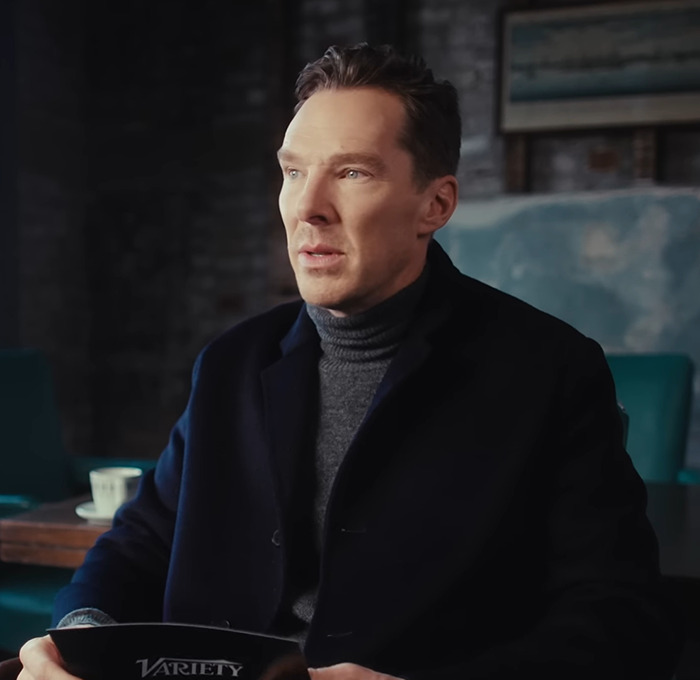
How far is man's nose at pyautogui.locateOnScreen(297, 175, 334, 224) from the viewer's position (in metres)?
1.09

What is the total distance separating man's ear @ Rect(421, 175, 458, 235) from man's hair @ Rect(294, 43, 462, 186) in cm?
1

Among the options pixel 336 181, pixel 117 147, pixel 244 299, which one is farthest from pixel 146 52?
pixel 336 181

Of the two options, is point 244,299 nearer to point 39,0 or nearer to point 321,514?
point 39,0

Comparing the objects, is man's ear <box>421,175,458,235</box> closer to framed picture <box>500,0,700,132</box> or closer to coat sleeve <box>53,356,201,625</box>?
coat sleeve <box>53,356,201,625</box>

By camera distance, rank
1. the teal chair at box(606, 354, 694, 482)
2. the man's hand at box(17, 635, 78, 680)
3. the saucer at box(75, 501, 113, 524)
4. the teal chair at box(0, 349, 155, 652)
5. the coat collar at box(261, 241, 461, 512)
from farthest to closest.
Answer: the teal chair at box(0, 349, 155, 652) < the teal chair at box(606, 354, 694, 482) < the saucer at box(75, 501, 113, 524) < the coat collar at box(261, 241, 461, 512) < the man's hand at box(17, 635, 78, 680)

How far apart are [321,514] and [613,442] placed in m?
0.38

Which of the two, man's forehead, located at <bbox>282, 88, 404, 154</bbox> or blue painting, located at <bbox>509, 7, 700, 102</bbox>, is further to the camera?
blue painting, located at <bbox>509, 7, 700, 102</bbox>

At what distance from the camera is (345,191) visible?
3.61 feet

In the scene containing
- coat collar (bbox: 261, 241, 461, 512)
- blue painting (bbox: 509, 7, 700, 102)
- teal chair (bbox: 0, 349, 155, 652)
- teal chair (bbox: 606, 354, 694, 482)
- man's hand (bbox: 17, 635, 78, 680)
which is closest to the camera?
man's hand (bbox: 17, 635, 78, 680)

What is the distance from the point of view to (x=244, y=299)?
4.75 meters

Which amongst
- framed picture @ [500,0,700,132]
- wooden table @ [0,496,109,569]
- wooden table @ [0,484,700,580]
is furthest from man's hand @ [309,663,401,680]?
framed picture @ [500,0,700,132]

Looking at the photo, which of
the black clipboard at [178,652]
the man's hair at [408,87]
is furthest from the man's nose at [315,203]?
the black clipboard at [178,652]

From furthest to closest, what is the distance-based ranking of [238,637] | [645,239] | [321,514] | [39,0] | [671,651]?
[39,0]
[645,239]
[321,514]
[671,651]
[238,637]

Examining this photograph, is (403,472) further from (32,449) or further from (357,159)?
(32,449)
